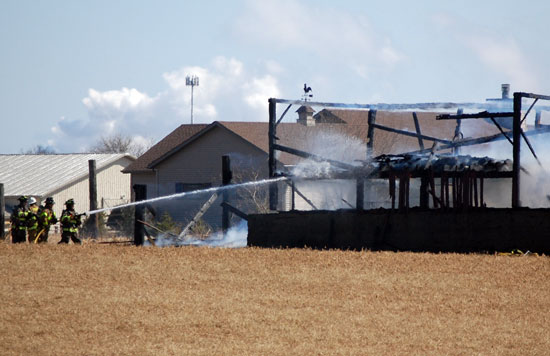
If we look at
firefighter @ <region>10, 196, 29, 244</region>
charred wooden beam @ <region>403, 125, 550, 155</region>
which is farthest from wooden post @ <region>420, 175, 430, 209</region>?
firefighter @ <region>10, 196, 29, 244</region>

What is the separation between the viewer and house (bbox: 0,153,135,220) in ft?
153

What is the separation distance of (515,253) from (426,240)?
6.14ft

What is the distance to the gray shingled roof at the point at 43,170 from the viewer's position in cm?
4672

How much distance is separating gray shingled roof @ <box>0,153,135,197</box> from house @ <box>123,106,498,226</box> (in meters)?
4.99

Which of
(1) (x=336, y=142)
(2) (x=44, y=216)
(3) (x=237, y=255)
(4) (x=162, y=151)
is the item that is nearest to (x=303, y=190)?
(1) (x=336, y=142)

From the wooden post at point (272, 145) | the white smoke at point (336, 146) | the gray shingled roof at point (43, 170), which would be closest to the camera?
the wooden post at point (272, 145)

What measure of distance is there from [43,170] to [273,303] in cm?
4029

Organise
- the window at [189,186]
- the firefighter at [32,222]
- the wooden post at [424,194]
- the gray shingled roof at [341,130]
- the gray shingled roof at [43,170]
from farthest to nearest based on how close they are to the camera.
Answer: the gray shingled roof at [43,170] < the window at [189,186] < the gray shingled roof at [341,130] < the firefighter at [32,222] < the wooden post at [424,194]

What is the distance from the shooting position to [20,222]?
21344 mm

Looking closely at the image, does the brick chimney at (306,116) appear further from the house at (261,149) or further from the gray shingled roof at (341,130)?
the gray shingled roof at (341,130)

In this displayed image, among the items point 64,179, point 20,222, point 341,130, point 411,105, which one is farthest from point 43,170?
point 411,105

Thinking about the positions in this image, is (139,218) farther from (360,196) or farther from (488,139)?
(488,139)

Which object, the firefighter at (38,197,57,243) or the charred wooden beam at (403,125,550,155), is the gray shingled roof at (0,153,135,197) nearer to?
the firefighter at (38,197,57,243)

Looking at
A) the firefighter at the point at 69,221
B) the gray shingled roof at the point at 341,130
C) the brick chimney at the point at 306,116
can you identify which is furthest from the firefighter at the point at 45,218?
the brick chimney at the point at 306,116
